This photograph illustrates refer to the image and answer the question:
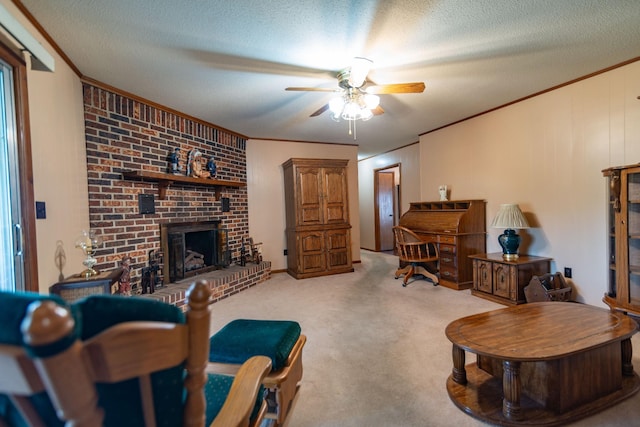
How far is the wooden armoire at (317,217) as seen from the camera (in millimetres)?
4672

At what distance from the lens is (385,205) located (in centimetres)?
714

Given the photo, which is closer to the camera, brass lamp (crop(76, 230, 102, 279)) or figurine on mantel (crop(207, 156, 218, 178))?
brass lamp (crop(76, 230, 102, 279))

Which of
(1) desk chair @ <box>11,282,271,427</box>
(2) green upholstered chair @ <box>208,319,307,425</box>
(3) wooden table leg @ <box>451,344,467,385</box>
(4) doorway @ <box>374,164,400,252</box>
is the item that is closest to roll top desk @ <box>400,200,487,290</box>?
(3) wooden table leg @ <box>451,344,467,385</box>

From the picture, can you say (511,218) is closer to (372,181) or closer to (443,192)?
(443,192)

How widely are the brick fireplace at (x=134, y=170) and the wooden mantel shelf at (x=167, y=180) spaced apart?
0.14 feet

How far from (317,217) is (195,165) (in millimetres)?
1956

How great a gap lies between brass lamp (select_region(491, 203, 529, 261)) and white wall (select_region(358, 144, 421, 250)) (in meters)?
2.32

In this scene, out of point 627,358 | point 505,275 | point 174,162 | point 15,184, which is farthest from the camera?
point 174,162

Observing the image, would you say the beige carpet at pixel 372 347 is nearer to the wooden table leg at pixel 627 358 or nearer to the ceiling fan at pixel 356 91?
the wooden table leg at pixel 627 358

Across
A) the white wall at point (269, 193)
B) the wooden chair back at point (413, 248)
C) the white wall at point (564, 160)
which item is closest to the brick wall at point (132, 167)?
the white wall at point (269, 193)

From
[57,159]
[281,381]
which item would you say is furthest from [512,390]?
[57,159]

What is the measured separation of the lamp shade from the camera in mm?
3318

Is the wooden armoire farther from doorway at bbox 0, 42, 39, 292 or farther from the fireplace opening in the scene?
doorway at bbox 0, 42, 39, 292

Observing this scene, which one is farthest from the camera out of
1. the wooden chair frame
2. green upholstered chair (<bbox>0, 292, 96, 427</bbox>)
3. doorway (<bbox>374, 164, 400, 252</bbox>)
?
doorway (<bbox>374, 164, 400, 252</bbox>)
